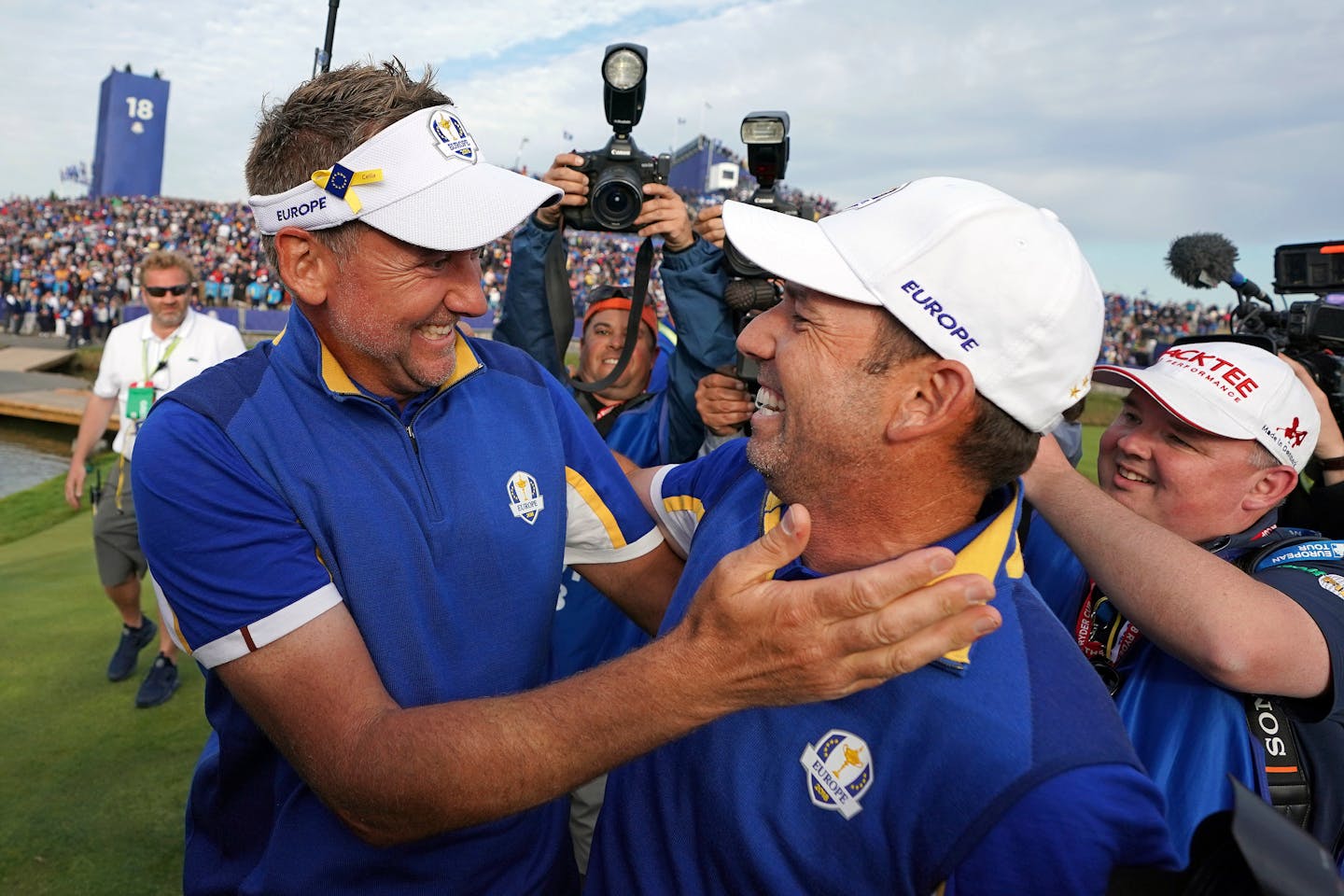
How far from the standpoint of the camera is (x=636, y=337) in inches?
139

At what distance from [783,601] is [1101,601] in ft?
4.79

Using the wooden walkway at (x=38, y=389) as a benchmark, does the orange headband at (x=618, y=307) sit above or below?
above

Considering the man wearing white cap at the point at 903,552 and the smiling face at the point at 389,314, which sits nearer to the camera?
the man wearing white cap at the point at 903,552

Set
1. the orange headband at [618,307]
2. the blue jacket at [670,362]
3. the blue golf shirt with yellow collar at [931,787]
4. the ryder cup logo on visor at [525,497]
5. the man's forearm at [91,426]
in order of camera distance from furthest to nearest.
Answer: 1. the man's forearm at [91,426]
2. the orange headband at [618,307]
3. the blue jacket at [670,362]
4. the ryder cup logo on visor at [525,497]
5. the blue golf shirt with yellow collar at [931,787]

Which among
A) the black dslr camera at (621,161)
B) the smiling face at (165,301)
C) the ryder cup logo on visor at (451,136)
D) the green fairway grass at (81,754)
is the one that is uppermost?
the black dslr camera at (621,161)

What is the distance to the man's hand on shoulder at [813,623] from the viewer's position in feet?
3.93

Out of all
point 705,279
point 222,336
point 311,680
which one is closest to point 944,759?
point 311,680

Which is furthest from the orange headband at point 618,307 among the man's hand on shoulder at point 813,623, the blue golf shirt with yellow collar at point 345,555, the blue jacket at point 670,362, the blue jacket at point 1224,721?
the man's hand on shoulder at point 813,623

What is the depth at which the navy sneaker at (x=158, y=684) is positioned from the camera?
4.93m

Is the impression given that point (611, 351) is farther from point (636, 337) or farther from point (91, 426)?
point (91, 426)

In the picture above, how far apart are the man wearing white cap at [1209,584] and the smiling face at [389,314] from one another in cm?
147

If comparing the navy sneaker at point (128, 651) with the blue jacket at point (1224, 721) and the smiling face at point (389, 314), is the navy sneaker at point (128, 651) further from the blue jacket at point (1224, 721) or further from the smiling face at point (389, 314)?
the blue jacket at point (1224, 721)

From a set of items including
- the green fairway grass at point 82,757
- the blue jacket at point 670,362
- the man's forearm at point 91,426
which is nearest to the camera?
the blue jacket at point 670,362

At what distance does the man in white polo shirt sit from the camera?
5.37m
